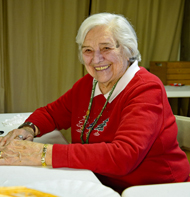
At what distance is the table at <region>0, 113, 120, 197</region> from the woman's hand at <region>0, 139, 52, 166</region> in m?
0.02

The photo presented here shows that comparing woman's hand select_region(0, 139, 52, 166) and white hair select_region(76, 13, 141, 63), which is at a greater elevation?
white hair select_region(76, 13, 141, 63)

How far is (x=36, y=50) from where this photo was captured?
2.97 m

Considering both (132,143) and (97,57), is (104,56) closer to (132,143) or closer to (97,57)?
(97,57)

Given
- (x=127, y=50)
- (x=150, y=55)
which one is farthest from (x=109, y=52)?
(x=150, y=55)

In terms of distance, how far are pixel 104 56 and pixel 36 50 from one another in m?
1.81

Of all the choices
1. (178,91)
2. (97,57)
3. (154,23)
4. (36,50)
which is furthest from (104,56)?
(154,23)

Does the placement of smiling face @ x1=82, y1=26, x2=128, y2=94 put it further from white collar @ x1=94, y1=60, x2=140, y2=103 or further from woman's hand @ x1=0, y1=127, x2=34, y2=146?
woman's hand @ x1=0, y1=127, x2=34, y2=146

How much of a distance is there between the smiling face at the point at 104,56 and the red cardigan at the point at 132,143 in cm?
11

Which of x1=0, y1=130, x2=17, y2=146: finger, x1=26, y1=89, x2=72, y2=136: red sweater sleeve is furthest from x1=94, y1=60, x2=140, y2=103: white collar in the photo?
x1=0, y1=130, x2=17, y2=146: finger

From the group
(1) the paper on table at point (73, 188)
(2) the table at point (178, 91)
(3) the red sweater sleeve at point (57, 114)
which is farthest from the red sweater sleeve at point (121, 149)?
(2) the table at point (178, 91)

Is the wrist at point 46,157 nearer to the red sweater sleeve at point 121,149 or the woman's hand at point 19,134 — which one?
the red sweater sleeve at point 121,149

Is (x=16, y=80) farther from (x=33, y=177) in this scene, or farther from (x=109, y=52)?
(x=33, y=177)

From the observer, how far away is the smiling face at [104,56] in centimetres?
127

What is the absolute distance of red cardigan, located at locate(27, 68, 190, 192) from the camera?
986mm
